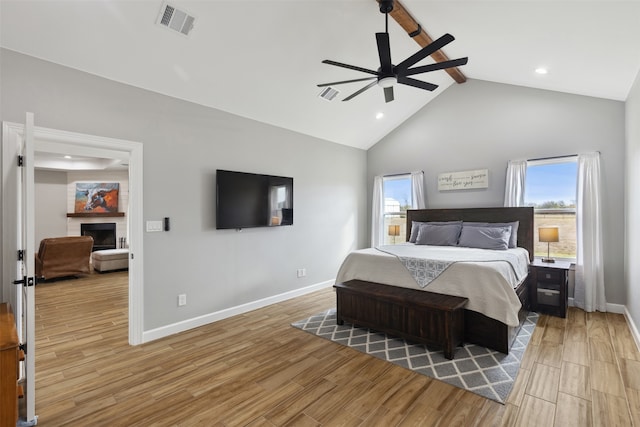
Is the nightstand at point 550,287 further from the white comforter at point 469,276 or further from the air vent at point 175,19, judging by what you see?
the air vent at point 175,19

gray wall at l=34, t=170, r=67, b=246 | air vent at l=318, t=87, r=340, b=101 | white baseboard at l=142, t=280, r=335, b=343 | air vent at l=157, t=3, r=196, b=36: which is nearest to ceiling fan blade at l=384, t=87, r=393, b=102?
air vent at l=318, t=87, r=340, b=101

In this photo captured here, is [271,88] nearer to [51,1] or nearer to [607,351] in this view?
[51,1]

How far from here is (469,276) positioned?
310cm

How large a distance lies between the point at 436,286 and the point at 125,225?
363 inches

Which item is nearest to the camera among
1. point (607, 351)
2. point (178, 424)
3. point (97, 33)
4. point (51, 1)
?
point (178, 424)

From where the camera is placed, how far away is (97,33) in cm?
265

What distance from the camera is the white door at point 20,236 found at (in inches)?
79.9

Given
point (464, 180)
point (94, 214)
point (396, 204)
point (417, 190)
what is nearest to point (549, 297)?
point (464, 180)

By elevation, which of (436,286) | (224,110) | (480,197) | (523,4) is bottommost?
(436,286)

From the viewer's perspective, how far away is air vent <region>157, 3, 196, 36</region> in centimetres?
261

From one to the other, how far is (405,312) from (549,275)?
2319 millimetres

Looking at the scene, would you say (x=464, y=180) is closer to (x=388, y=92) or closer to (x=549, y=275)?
(x=549, y=275)

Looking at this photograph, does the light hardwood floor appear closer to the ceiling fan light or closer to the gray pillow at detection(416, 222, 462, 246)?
the gray pillow at detection(416, 222, 462, 246)

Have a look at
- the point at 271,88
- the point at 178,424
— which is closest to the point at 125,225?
the point at 271,88
